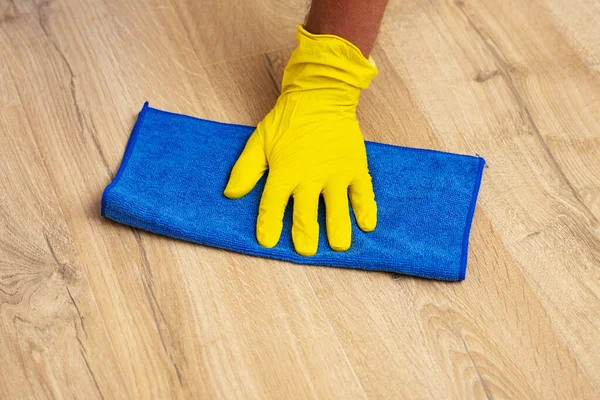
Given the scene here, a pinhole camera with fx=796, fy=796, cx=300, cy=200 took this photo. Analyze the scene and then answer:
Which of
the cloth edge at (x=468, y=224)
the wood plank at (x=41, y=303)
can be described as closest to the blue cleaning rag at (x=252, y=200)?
the cloth edge at (x=468, y=224)

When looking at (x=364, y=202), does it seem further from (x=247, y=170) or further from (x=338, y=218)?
(x=247, y=170)

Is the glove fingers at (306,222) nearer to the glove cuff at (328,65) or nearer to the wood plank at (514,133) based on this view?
the glove cuff at (328,65)

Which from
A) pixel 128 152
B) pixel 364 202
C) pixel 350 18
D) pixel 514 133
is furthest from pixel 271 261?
pixel 514 133

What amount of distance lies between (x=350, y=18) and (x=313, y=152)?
24 centimetres

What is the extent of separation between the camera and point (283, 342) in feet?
3.95

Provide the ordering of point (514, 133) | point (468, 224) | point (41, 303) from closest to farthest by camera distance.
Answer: point (41, 303) → point (468, 224) → point (514, 133)

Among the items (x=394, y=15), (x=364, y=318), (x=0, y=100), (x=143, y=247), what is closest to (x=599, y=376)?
(x=364, y=318)

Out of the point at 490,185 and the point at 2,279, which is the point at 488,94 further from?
the point at 2,279

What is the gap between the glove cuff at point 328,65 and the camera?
1354 millimetres

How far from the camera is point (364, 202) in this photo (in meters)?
1.32

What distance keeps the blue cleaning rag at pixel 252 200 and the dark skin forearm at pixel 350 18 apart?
0.65 feet

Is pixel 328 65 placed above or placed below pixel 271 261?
above

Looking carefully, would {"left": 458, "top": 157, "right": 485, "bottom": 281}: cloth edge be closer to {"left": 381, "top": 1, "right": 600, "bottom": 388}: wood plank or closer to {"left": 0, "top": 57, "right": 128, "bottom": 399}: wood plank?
{"left": 381, "top": 1, "right": 600, "bottom": 388}: wood plank

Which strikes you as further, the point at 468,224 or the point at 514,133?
the point at 514,133
